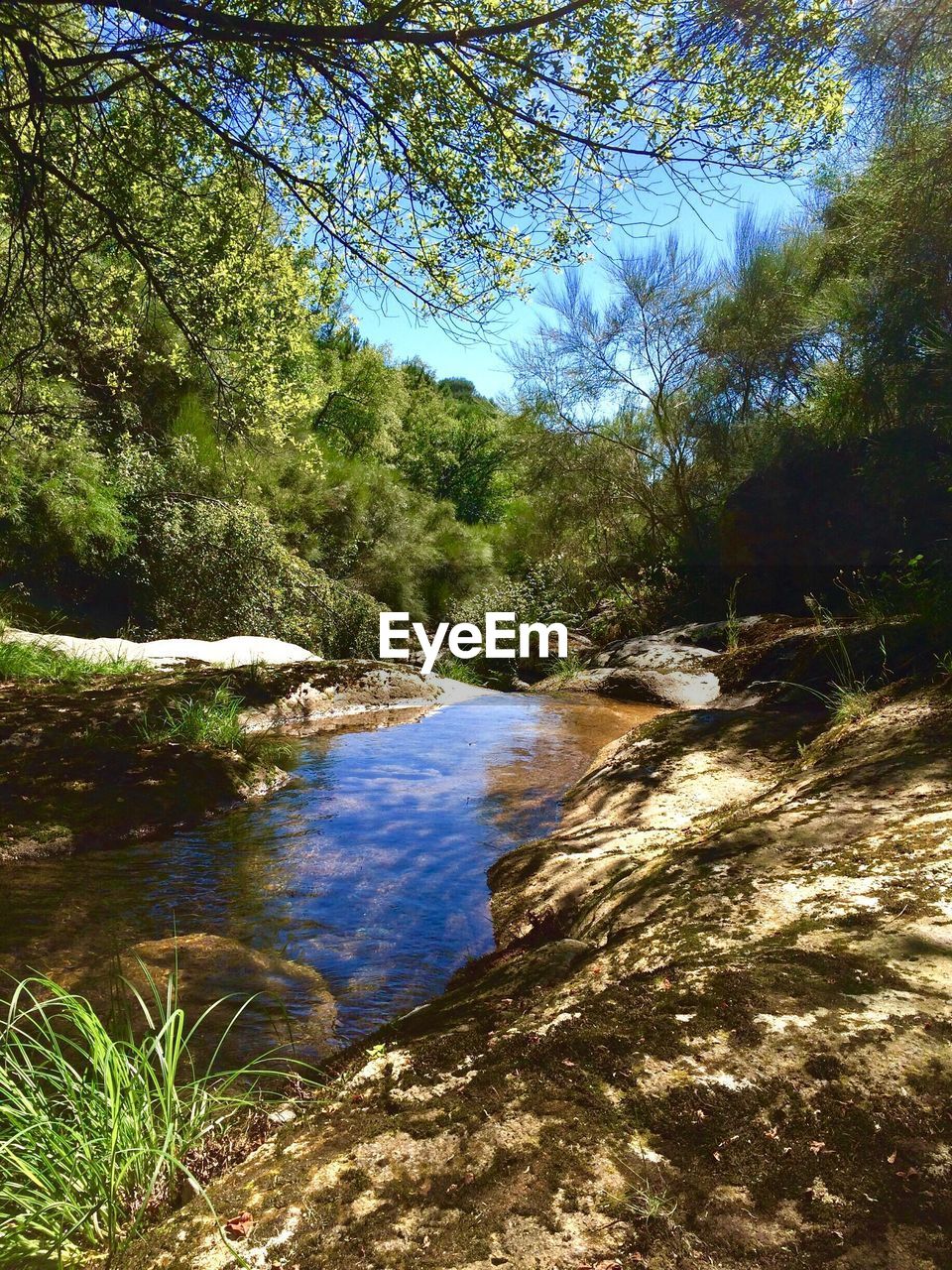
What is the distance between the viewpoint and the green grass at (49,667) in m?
7.74

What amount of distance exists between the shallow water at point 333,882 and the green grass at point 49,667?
2.66 meters

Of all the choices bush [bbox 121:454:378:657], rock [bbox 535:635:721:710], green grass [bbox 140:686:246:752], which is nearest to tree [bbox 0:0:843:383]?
green grass [bbox 140:686:246:752]

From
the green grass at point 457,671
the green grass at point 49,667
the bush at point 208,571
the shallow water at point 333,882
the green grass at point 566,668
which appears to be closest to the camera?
the shallow water at point 333,882

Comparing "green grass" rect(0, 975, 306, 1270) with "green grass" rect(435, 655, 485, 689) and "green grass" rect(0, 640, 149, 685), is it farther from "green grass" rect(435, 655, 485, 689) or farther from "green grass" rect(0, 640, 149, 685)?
"green grass" rect(435, 655, 485, 689)

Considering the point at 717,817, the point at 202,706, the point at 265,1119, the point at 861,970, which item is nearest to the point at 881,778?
the point at 717,817

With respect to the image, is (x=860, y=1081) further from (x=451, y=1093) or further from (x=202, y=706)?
(x=202, y=706)

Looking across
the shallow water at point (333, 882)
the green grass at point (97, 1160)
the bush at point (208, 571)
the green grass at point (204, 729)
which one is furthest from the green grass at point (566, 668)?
the green grass at point (97, 1160)

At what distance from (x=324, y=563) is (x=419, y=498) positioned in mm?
5323

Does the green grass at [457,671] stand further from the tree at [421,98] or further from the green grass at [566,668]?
the tree at [421,98]

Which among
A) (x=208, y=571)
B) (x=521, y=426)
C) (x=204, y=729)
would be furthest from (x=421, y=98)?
(x=521, y=426)

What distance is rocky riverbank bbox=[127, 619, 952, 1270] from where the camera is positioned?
3.77 feet

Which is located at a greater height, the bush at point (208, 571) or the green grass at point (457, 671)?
the bush at point (208, 571)

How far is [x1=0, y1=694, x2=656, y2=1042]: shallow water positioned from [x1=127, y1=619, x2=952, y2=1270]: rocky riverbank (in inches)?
33.4

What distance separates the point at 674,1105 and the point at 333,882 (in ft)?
10.3
